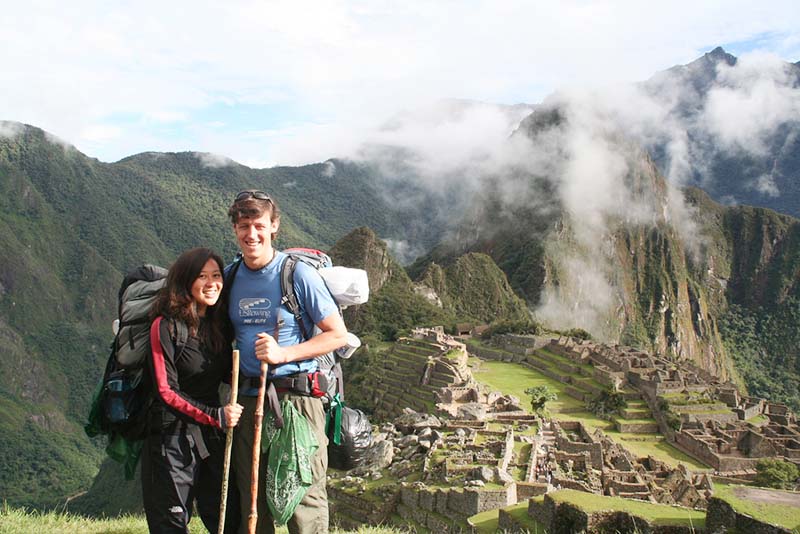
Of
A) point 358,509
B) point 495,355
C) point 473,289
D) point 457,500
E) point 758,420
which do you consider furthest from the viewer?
point 473,289

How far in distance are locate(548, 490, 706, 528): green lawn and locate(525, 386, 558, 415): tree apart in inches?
812

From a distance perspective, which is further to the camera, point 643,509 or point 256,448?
point 643,509

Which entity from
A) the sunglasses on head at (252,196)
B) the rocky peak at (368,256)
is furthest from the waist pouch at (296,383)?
the rocky peak at (368,256)

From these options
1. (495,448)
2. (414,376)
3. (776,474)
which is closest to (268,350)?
(495,448)

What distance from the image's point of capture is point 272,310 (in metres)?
4.06

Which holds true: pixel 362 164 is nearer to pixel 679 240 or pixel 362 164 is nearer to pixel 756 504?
pixel 679 240

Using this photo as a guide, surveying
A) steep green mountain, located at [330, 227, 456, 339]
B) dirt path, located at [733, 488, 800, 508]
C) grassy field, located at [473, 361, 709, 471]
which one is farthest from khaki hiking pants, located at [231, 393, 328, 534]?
steep green mountain, located at [330, 227, 456, 339]

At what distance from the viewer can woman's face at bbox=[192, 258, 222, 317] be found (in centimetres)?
408

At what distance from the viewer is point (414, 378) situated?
109ft

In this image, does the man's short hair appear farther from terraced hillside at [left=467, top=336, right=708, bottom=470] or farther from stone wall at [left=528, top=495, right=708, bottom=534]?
terraced hillside at [left=467, top=336, right=708, bottom=470]

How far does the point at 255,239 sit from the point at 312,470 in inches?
58.8

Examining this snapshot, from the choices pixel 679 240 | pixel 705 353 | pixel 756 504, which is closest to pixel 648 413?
pixel 756 504

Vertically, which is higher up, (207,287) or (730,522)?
(207,287)

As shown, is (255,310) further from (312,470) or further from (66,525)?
(66,525)
